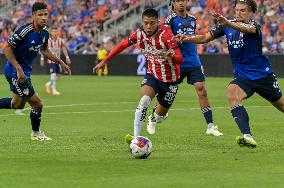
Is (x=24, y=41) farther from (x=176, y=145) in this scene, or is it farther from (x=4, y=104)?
(x=176, y=145)

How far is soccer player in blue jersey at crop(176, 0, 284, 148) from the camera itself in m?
13.1

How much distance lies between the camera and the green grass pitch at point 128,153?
10.0m

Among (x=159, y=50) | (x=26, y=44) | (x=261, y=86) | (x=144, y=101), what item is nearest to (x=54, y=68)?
(x=26, y=44)

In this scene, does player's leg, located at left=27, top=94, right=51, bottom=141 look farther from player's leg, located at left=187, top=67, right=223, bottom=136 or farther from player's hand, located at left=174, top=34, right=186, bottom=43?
player's leg, located at left=187, top=67, right=223, bottom=136

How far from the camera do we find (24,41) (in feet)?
47.6

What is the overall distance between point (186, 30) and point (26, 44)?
136 inches

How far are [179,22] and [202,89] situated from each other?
1368 millimetres

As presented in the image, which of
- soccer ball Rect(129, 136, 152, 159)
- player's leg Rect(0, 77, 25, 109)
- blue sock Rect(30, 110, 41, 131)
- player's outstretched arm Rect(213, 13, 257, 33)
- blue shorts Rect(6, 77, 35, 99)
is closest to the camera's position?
soccer ball Rect(129, 136, 152, 159)

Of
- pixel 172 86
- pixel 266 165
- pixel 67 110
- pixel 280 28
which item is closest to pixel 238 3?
pixel 172 86

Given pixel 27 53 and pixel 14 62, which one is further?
pixel 27 53

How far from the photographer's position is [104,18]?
49156 mm

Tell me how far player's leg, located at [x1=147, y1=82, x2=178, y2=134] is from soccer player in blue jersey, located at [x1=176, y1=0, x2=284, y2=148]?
3.28ft

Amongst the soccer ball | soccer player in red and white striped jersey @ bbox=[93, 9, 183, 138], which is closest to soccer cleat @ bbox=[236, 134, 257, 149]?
the soccer ball

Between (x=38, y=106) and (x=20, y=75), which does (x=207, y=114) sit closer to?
(x=38, y=106)
